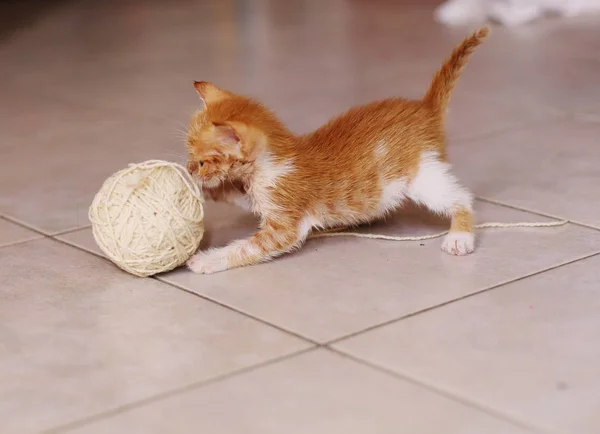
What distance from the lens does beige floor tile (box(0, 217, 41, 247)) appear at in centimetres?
201

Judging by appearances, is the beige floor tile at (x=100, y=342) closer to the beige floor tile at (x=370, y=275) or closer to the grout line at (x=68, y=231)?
the beige floor tile at (x=370, y=275)

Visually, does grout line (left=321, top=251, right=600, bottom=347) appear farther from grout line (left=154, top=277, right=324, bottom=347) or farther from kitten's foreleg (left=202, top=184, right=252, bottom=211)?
kitten's foreleg (left=202, top=184, right=252, bottom=211)

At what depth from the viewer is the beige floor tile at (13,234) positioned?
2.01 metres

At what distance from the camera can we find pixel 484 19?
15.4ft

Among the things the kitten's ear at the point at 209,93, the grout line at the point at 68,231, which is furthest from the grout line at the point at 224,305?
the kitten's ear at the point at 209,93

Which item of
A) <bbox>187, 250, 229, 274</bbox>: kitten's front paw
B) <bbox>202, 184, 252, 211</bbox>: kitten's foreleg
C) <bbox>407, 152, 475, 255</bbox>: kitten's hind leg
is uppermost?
<bbox>407, 152, 475, 255</bbox>: kitten's hind leg

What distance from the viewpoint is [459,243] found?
73.2 inches

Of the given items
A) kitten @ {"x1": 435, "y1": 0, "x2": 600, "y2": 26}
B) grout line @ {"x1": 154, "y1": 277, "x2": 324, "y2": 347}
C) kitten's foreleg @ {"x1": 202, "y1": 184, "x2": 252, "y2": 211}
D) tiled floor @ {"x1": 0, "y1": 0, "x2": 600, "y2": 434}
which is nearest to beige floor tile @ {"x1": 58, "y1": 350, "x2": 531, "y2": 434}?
tiled floor @ {"x1": 0, "y1": 0, "x2": 600, "y2": 434}

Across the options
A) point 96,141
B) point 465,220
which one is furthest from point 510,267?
point 96,141

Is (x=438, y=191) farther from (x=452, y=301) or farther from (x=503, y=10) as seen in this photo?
(x=503, y=10)

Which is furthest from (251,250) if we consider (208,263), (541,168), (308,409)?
(541,168)

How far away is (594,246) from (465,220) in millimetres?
243

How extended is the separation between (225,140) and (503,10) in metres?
3.17

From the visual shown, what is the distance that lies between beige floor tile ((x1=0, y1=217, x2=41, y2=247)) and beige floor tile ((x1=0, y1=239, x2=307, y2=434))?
17 centimetres
